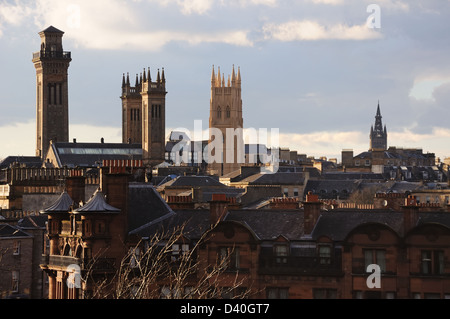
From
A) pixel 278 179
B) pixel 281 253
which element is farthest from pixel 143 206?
pixel 278 179

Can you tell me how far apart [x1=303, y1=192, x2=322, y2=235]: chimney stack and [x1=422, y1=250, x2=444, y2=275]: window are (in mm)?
5320

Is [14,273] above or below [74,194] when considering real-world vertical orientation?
below

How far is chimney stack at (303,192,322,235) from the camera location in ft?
151

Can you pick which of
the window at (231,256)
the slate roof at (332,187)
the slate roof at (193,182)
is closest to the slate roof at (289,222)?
the window at (231,256)

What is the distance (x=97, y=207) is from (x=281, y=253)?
25.1 ft

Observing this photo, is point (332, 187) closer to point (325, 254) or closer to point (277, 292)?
point (325, 254)

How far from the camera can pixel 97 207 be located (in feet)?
148

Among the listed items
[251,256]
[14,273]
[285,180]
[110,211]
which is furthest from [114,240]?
[285,180]

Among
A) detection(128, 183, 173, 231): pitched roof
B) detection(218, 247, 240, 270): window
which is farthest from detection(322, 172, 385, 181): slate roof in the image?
detection(218, 247, 240, 270): window
